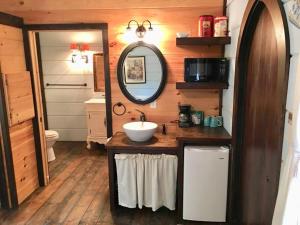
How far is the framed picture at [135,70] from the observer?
2.83 m

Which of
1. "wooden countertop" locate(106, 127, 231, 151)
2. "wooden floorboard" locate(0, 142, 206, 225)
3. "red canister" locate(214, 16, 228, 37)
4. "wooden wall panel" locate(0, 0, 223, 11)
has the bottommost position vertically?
"wooden floorboard" locate(0, 142, 206, 225)

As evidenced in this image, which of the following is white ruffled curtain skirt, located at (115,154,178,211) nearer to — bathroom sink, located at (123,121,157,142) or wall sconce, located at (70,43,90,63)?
bathroom sink, located at (123,121,157,142)

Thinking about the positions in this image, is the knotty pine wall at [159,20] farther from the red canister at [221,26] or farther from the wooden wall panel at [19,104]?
the wooden wall panel at [19,104]

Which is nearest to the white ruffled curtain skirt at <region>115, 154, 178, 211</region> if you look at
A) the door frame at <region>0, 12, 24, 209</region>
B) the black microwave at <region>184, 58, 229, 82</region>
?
the black microwave at <region>184, 58, 229, 82</region>

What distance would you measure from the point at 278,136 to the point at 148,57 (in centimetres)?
178

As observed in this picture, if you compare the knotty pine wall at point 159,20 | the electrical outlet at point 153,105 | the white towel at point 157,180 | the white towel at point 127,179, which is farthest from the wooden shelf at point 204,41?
the white towel at point 127,179

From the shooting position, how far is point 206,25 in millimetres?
2529

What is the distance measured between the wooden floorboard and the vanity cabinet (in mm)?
633

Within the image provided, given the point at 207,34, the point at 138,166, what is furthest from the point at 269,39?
the point at 138,166

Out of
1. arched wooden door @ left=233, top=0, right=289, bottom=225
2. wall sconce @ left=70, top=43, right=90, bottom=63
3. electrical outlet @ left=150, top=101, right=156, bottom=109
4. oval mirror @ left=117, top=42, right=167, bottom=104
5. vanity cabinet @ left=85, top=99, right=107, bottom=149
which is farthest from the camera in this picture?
wall sconce @ left=70, top=43, right=90, bottom=63

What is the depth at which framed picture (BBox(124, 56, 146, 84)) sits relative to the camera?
9.29 feet

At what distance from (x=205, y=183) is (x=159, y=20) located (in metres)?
1.76

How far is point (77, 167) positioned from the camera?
3781 mm

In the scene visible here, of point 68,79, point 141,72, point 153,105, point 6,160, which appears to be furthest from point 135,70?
point 68,79
